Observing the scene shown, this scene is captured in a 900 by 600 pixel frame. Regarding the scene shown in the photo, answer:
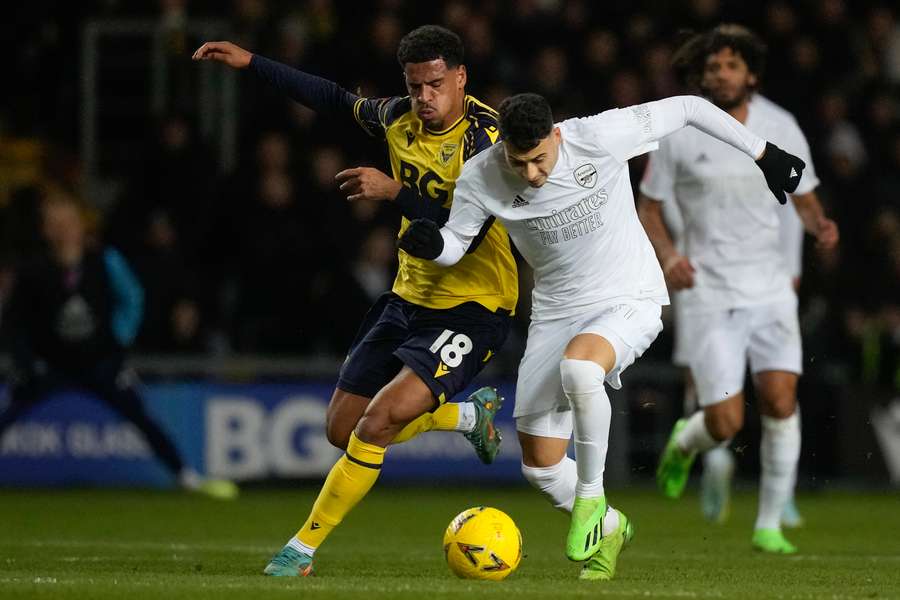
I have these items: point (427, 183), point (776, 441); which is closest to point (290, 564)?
point (427, 183)

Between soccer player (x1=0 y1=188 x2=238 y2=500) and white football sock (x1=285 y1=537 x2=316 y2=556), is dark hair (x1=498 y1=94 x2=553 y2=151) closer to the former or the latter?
white football sock (x1=285 y1=537 x2=316 y2=556)

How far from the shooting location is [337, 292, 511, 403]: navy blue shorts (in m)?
7.54

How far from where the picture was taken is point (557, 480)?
780 cm

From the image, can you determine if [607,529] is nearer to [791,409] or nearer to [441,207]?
[441,207]

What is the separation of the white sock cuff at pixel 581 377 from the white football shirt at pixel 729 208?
2.64 meters

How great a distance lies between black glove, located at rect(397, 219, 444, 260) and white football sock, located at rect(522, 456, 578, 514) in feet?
4.01

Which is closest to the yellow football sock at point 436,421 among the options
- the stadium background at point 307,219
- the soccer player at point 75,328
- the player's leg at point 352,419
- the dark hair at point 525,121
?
the player's leg at point 352,419

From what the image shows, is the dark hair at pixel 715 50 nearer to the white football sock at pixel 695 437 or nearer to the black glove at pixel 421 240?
the white football sock at pixel 695 437

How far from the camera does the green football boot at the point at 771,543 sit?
917cm

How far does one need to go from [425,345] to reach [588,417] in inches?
35.1

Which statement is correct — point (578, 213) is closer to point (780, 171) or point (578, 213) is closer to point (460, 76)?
point (460, 76)

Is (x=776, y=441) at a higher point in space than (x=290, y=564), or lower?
higher

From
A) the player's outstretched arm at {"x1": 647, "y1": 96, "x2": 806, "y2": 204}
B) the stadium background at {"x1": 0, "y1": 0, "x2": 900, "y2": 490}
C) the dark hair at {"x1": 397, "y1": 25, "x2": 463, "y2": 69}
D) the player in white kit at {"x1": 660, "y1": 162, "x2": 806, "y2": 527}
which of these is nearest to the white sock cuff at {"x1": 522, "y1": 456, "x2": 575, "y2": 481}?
the player's outstretched arm at {"x1": 647, "y1": 96, "x2": 806, "y2": 204}

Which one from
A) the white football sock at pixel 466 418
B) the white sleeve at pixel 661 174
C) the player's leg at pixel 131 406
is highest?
the white sleeve at pixel 661 174
